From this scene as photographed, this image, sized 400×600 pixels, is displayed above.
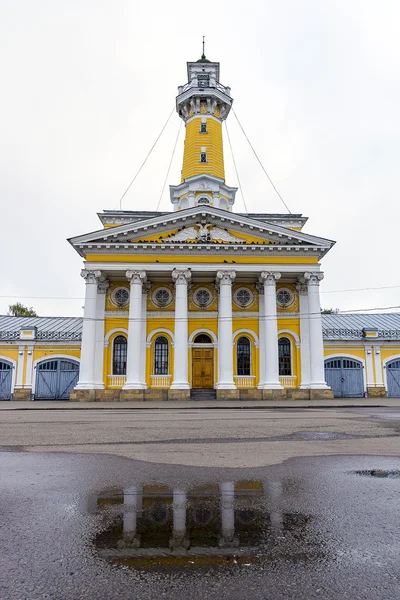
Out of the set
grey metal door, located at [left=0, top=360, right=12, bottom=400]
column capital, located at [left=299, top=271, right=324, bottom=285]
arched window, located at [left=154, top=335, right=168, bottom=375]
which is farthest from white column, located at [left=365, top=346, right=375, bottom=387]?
grey metal door, located at [left=0, top=360, right=12, bottom=400]

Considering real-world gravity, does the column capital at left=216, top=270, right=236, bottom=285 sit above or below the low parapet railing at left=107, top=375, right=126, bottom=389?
above

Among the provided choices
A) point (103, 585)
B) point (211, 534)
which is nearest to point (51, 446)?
point (211, 534)

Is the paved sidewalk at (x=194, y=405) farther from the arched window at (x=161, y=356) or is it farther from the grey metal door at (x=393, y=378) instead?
the grey metal door at (x=393, y=378)

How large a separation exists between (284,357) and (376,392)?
22.8ft

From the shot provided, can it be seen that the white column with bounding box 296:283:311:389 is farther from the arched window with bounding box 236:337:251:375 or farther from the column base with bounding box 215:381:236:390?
the column base with bounding box 215:381:236:390

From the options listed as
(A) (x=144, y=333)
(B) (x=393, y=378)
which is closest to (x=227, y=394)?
(A) (x=144, y=333)

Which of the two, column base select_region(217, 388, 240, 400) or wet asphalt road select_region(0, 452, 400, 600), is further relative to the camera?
column base select_region(217, 388, 240, 400)

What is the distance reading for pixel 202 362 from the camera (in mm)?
31469

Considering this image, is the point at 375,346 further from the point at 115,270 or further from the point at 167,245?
the point at 115,270

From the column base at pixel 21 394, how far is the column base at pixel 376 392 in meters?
23.1

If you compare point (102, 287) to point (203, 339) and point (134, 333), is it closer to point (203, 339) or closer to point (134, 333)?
point (134, 333)

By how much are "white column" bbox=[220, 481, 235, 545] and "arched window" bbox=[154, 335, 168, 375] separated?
25785mm

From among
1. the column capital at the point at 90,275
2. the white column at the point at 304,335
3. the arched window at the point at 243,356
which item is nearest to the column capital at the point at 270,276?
the white column at the point at 304,335

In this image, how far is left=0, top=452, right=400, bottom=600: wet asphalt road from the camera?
2.79 metres
